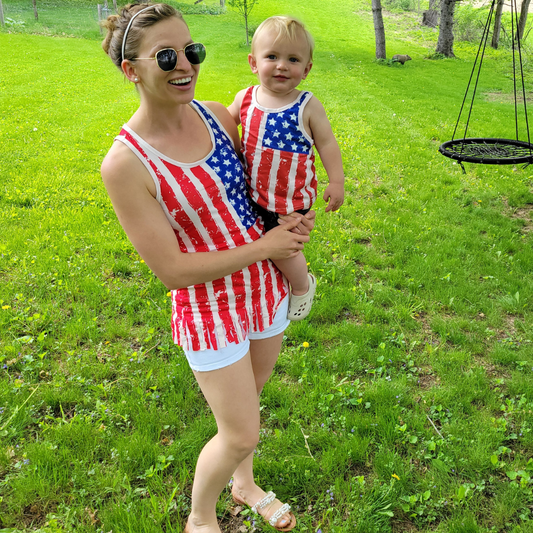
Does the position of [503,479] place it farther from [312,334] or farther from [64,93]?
[64,93]

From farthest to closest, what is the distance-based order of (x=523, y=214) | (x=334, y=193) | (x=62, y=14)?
(x=62, y=14) < (x=523, y=214) < (x=334, y=193)

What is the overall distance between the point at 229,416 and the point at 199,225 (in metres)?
0.79

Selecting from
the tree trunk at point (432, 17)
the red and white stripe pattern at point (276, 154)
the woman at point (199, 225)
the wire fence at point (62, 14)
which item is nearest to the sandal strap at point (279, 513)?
the woman at point (199, 225)

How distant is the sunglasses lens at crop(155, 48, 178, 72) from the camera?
161 cm

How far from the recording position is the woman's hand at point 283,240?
6.16ft

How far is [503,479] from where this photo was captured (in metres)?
2.80

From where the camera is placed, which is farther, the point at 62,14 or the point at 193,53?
the point at 62,14

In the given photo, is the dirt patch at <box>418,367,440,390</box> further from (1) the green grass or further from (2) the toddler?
(2) the toddler

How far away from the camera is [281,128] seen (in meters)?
2.09

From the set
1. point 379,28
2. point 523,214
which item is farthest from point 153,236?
point 379,28

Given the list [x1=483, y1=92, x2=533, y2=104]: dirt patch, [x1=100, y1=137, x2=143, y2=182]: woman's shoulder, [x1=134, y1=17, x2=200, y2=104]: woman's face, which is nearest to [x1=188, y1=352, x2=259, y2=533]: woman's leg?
[x1=100, y1=137, x2=143, y2=182]: woman's shoulder

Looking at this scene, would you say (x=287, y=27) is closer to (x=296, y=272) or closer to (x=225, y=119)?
(x=225, y=119)

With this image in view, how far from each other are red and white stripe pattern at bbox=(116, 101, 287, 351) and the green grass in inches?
49.8

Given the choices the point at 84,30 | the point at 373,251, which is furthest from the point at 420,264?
the point at 84,30
